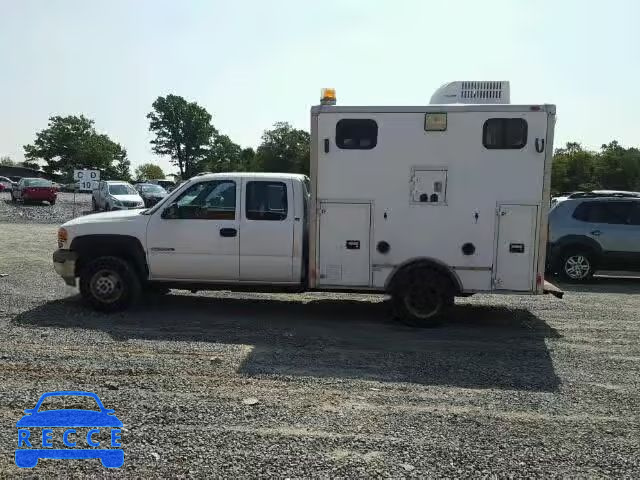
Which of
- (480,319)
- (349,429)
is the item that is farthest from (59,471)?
(480,319)

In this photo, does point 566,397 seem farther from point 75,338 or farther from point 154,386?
point 75,338

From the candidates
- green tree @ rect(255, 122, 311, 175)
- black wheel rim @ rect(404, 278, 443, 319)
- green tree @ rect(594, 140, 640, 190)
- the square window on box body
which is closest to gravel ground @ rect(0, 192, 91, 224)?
black wheel rim @ rect(404, 278, 443, 319)

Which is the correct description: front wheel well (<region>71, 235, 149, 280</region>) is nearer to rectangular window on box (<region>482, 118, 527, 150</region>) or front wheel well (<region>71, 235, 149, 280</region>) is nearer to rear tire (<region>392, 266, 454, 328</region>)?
rear tire (<region>392, 266, 454, 328</region>)

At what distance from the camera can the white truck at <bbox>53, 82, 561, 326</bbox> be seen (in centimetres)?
706

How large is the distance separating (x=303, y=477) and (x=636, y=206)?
1057 centimetres

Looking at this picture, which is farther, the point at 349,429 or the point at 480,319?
the point at 480,319

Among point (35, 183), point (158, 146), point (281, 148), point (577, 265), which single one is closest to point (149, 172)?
point (158, 146)

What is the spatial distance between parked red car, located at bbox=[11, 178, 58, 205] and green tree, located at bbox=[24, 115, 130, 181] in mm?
60982

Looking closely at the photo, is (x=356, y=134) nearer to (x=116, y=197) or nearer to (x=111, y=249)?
(x=111, y=249)

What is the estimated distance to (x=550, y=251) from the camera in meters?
11.6

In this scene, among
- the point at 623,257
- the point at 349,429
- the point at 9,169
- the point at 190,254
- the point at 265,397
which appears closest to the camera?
the point at 349,429

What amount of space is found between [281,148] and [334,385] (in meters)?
65.5

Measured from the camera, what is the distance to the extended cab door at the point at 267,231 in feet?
24.9

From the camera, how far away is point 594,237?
37.3 feet
